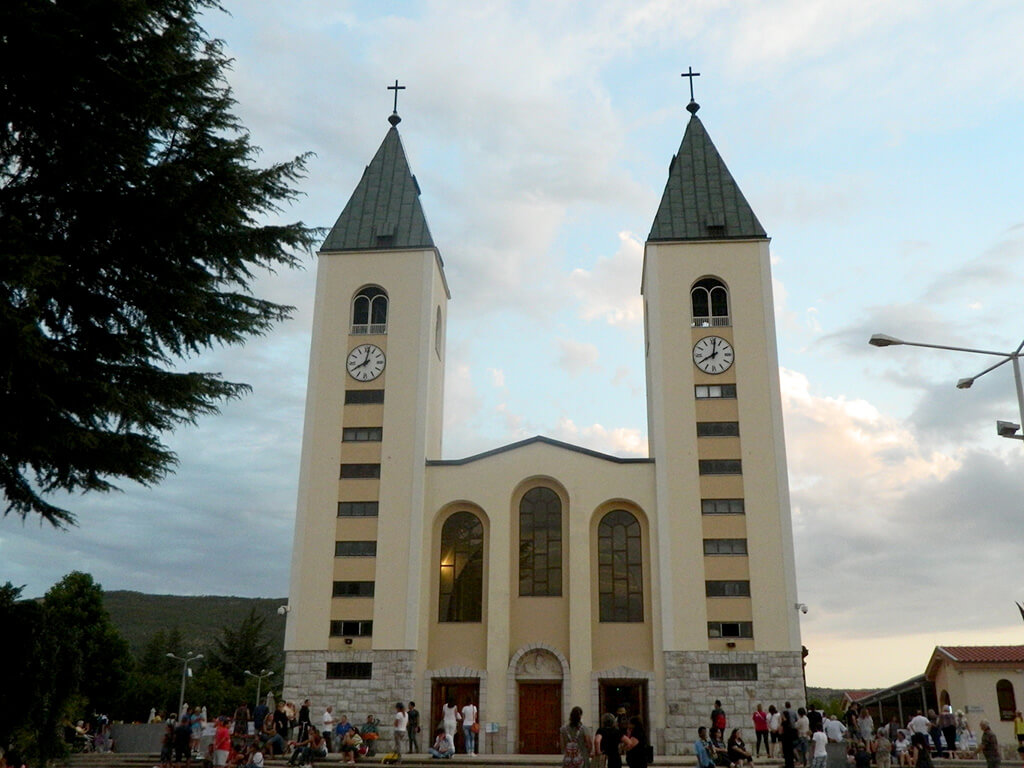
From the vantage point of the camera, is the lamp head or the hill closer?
the lamp head

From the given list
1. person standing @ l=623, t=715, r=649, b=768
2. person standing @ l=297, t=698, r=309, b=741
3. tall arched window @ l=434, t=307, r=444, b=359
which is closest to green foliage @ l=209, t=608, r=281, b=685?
tall arched window @ l=434, t=307, r=444, b=359

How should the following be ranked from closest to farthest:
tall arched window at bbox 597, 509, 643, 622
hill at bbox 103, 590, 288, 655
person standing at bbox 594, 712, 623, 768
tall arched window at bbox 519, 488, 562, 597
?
person standing at bbox 594, 712, 623, 768
tall arched window at bbox 597, 509, 643, 622
tall arched window at bbox 519, 488, 562, 597
hill at bbox 103, 590, 288, 655

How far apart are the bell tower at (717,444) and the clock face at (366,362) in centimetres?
986

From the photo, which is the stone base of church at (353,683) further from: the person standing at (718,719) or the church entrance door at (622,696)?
the person standing at (718,719)

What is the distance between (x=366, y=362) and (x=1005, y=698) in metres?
26.3

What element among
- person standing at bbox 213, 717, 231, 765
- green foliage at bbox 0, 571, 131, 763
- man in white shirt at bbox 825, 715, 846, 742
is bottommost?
person standing at bbox 213, 717, 231, 765

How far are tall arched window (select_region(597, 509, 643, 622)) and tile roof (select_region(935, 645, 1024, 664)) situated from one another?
42.7ft

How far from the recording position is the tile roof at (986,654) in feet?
113

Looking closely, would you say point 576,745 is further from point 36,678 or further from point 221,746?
point 221,746

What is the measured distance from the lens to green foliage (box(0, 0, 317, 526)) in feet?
38.4

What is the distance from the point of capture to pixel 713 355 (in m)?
33.6

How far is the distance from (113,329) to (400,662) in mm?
20049

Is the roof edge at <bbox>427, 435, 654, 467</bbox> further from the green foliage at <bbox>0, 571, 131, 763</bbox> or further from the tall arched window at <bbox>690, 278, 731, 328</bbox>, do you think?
the green foliage at <bbox>0, 571, 131, 763</bbox>

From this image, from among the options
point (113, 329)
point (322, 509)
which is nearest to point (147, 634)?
point (322, 509)
